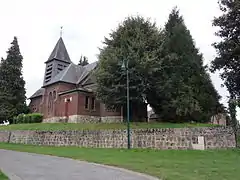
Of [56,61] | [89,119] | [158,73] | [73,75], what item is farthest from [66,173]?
[56,61]

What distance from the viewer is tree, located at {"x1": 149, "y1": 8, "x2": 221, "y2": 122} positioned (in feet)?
89.5

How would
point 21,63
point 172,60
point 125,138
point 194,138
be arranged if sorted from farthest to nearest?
point 21,63, point 172,60, point 125,138, point 194,138

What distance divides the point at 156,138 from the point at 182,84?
868cm

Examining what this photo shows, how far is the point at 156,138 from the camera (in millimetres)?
21531

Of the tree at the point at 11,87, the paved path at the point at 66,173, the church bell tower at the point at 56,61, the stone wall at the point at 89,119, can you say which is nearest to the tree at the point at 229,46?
the stone wall at the point at 89,119

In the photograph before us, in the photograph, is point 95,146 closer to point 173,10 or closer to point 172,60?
point 172,60

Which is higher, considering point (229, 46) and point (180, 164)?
point (229, 46)

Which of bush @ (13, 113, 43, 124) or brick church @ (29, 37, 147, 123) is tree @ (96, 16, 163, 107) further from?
bush @ (13, 113, 43, 124)

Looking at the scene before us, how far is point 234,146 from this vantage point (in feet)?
69.1

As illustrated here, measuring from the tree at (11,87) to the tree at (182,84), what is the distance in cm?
2543

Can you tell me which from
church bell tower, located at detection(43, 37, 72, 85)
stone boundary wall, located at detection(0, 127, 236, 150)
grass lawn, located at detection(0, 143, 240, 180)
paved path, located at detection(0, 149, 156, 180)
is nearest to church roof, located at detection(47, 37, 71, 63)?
church bell tower, located at detection(43, 37, 72, 85)

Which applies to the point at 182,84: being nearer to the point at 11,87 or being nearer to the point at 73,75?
the point at 73,75

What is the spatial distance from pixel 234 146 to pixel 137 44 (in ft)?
41.6

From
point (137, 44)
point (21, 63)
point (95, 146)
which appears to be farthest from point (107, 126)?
point (21, 63)
